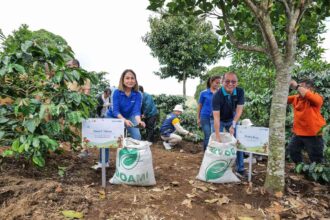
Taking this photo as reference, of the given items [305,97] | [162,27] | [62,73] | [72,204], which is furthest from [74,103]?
[162,27]

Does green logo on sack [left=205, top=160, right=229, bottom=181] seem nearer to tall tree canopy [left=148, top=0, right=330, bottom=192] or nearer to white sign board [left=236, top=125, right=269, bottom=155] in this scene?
white sign board [left=236, top=125, right=269, bottom=155]

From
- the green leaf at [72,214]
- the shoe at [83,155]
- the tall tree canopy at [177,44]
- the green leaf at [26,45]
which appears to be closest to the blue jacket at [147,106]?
A: the shoe at [83,155]

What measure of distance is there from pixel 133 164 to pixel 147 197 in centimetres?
47

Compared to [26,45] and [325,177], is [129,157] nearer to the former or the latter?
[26,45]

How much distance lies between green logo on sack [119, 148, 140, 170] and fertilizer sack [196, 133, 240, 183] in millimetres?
934

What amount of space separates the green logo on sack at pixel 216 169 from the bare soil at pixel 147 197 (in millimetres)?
112

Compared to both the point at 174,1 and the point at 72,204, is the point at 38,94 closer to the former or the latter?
the point at 72,204

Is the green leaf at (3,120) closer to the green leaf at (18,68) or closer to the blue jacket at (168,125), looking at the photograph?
the green leaf at (18,68)

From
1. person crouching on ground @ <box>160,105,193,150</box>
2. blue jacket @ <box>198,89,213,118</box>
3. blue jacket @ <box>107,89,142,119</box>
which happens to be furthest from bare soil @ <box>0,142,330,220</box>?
person crouching on ground @ <box>160,105,193,150</box>

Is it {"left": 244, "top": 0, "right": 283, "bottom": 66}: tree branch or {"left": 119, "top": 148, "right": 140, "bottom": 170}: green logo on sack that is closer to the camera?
{"left": 244, "top": 0, "right": 283, "bottom": 66}: tree branch

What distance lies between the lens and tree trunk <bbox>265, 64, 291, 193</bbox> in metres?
3.65

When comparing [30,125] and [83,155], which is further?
[83,155]

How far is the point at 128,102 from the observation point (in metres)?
4.34

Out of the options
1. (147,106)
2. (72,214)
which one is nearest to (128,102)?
(72,214)
